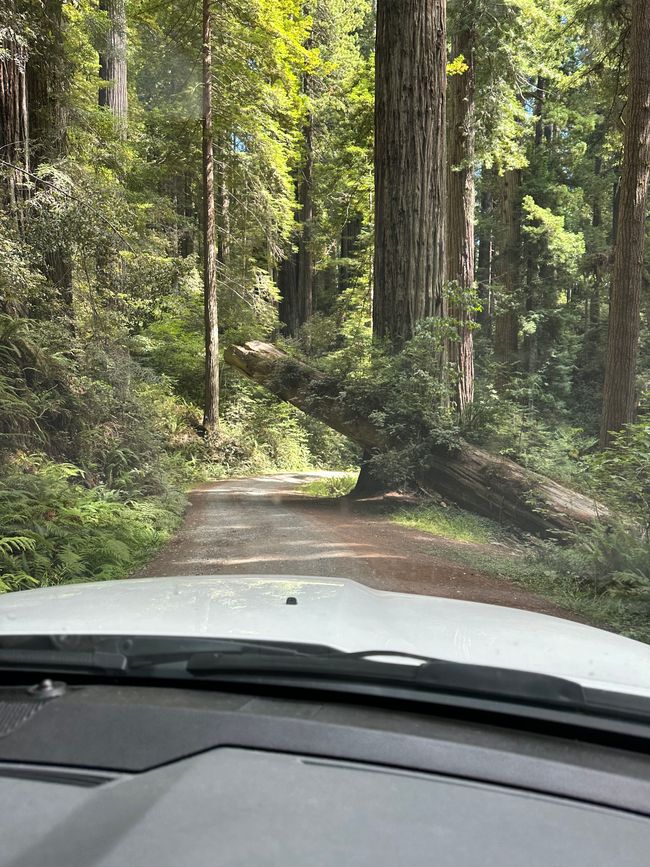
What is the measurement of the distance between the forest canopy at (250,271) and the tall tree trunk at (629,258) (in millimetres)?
49

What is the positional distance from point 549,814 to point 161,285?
13946 millimetres

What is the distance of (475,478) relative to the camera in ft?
36.6

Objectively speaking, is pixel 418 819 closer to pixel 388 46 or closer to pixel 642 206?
pixel 388 46

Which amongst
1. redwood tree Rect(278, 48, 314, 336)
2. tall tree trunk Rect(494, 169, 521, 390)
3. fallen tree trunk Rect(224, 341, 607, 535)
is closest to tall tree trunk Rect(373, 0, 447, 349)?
fallen tree trunk Rect(224, 341, 607, 535)

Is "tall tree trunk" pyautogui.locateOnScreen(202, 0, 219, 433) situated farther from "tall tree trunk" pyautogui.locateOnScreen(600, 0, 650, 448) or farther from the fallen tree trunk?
"tall tree trunk" pyautogui.locateOnScreen(600, 0, 650, 448)

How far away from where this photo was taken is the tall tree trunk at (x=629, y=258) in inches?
574

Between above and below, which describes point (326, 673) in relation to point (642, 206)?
below

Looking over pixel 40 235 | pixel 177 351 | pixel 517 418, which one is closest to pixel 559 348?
pixel 177 351

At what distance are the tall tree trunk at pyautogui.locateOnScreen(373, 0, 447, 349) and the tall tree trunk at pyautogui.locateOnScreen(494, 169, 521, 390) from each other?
1430 centimetres

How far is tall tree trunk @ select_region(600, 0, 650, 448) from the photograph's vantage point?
14570 millimetres

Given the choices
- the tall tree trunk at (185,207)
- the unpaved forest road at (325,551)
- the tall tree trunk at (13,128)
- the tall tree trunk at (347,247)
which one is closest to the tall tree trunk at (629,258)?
the unpaved forest road at (325,551)

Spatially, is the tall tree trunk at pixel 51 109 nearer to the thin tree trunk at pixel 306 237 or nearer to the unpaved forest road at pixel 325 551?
the unpaved forest road at pixel 325 551

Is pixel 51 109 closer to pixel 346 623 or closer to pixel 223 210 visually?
pixel 223 210

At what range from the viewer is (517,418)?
484 inches
